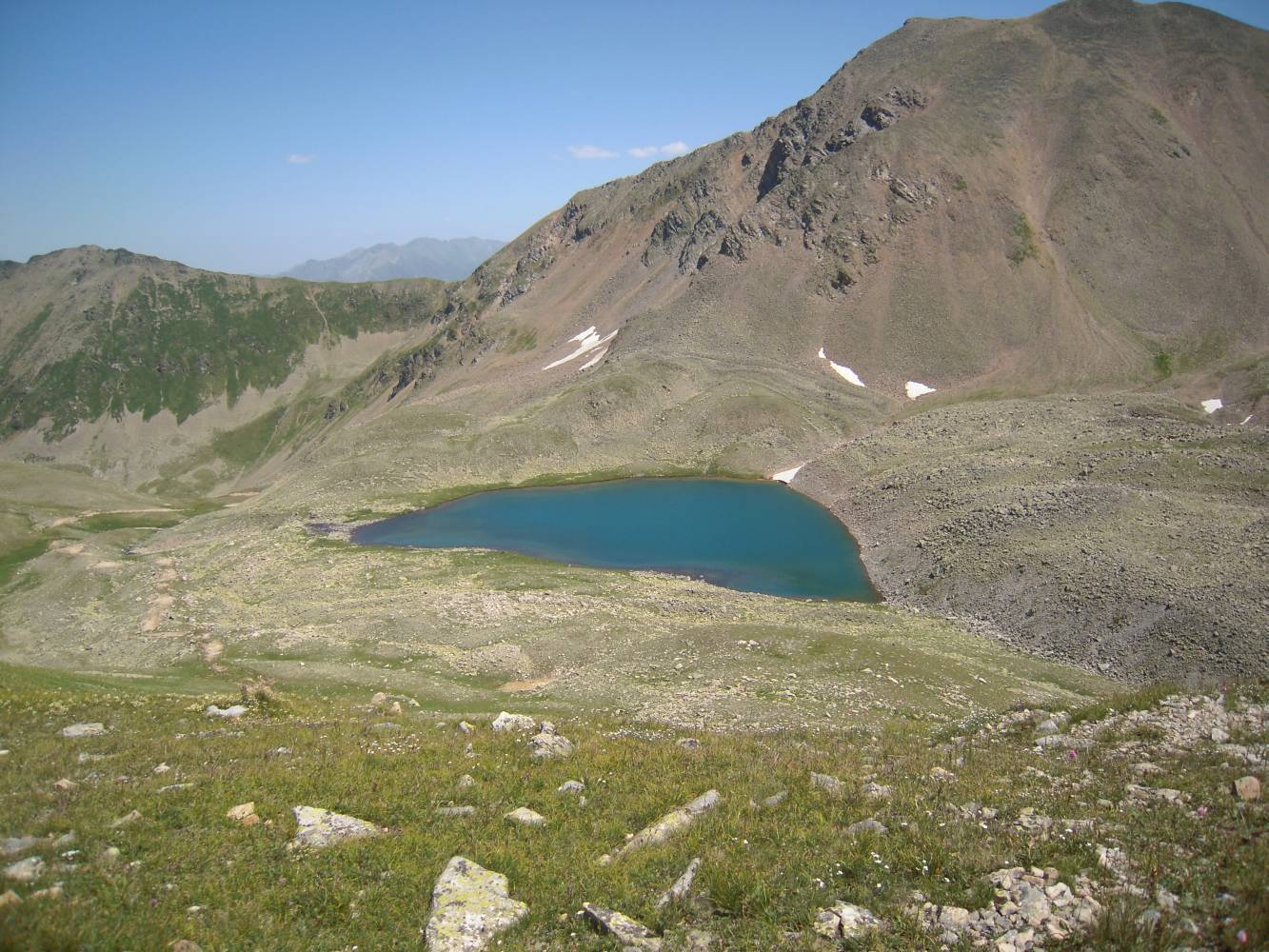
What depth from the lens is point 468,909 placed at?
11367mm

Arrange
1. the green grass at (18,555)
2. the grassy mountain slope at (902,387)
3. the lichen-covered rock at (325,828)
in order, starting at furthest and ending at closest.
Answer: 1. the green grass at (18,555)
2. the grassy mountain slope at (902,387)
3. the lichen-covered rock at (325,828)

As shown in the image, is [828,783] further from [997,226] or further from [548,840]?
[997,226]

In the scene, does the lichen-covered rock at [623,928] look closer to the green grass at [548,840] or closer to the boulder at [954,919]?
the green grass at [548,840]

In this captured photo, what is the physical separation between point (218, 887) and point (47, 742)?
1086 centimetres

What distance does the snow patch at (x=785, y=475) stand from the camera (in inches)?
3770

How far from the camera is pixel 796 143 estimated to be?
16250cm

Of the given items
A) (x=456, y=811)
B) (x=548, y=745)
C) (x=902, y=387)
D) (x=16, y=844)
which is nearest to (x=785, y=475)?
(x=902, y=387)

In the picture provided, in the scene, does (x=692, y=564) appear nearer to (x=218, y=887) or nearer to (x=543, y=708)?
(x=543, y=708)

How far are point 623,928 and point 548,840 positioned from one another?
11.1ft

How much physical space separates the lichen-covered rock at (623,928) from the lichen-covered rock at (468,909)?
1089mm

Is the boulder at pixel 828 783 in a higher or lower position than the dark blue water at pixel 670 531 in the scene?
higher

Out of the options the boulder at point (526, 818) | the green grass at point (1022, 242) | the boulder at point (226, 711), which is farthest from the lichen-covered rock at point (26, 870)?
the green grass at point (1022, 242)

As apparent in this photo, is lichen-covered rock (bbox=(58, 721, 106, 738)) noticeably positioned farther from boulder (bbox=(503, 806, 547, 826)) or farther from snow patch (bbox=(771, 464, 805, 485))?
snow patch (bbox=(771, 464, 805, 485))

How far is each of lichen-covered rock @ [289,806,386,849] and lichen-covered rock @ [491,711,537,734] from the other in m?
7.88
